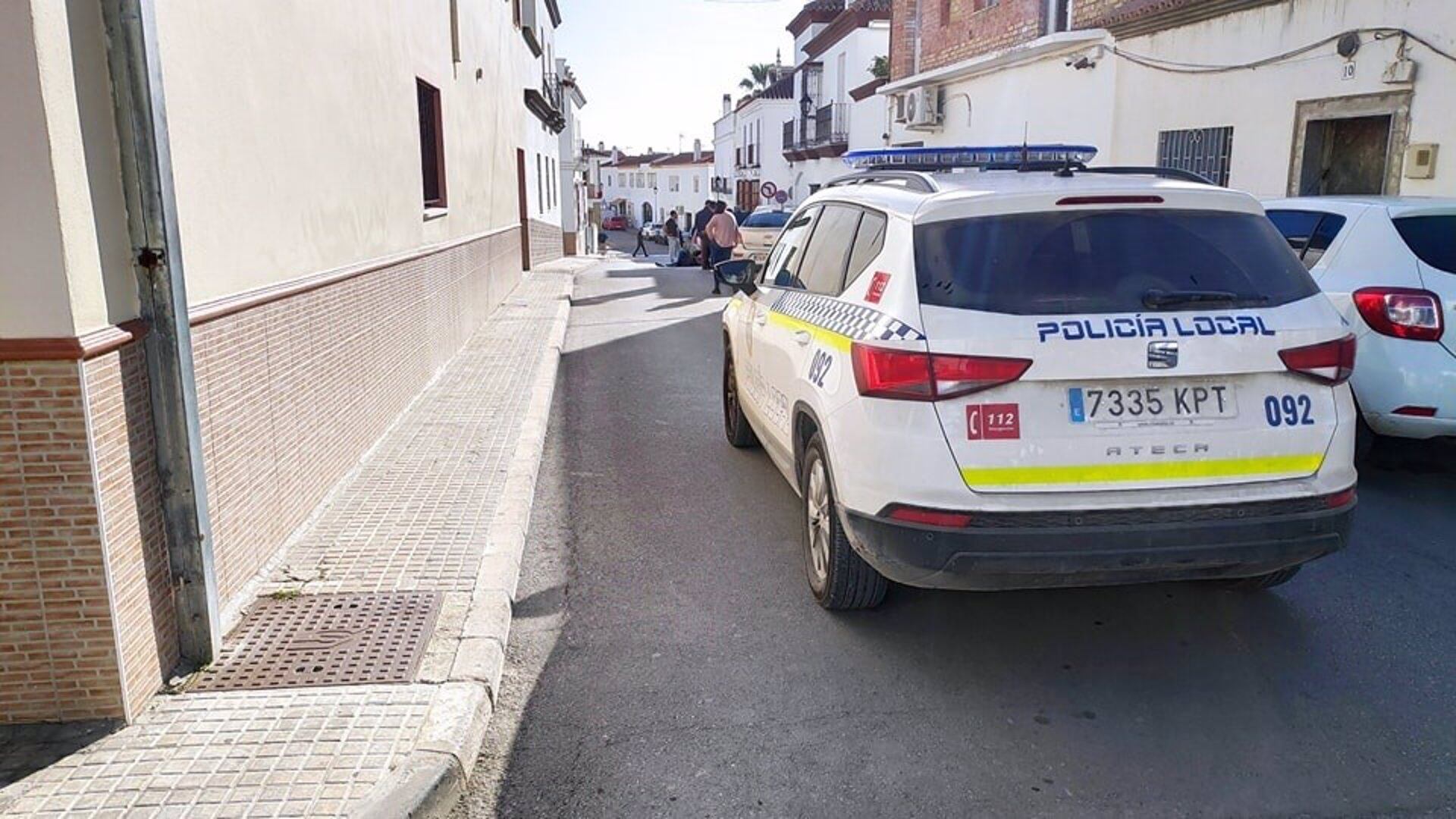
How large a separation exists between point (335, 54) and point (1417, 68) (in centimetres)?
881

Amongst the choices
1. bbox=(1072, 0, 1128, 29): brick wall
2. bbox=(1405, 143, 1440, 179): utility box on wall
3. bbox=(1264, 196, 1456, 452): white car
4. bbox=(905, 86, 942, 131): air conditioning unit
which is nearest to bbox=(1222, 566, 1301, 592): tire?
bbox=(1264, 196, 1456, 452): white car

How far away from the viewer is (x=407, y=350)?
809 cm

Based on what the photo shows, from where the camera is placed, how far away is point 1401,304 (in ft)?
18.4

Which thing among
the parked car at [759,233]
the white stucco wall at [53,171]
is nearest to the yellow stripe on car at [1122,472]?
the white stucco wall at [53,171]

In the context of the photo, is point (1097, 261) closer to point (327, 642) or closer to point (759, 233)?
point (327, 642)

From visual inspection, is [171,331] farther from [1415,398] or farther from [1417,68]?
[1417,68]

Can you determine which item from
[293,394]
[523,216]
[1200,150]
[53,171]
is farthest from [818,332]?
[523,216]

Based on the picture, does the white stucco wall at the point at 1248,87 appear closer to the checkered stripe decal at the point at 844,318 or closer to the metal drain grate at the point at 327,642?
the checkered stripe decal at the point at 844,318

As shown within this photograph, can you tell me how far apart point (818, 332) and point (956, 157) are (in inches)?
77.9

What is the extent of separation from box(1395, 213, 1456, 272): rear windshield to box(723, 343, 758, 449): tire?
→ 3.97 metres

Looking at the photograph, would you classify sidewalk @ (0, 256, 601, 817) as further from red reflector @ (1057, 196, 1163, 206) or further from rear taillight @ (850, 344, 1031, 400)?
red reflector @ (1057, 196, 1163, 206)

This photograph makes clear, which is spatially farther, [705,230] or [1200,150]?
[705,230]

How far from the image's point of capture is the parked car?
2105cm

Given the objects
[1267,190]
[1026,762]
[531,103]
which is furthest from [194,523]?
[531,103]
